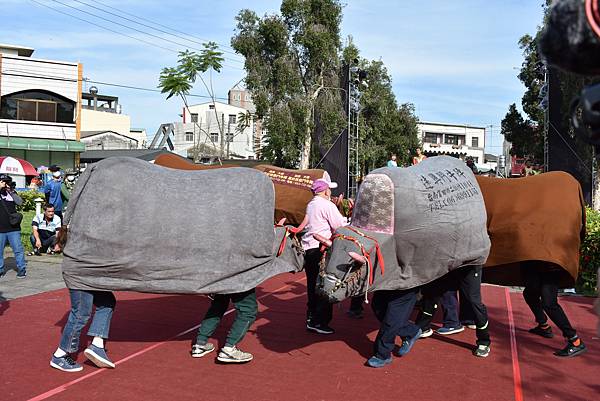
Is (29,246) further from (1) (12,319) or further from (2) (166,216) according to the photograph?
(2) (166,216)

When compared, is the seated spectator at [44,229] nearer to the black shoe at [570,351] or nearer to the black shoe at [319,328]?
the black shoe at [319,328]

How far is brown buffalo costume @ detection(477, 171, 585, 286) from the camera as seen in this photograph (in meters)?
6.35

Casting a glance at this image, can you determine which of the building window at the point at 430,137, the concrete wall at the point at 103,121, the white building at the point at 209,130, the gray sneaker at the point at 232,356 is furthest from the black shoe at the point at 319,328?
the building window at the point at 430,137

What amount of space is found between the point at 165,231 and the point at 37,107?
32040mm

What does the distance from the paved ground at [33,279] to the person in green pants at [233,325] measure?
409cm

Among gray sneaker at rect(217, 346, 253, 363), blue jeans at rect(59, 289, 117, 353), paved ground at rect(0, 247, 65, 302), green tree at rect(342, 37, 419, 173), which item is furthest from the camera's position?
green tree at rect(342, 37, 419, 173)

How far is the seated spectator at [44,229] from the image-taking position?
42.2 feet

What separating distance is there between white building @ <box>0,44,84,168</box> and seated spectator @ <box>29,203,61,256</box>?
2173 cm

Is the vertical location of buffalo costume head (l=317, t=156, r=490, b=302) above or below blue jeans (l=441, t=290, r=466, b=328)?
above

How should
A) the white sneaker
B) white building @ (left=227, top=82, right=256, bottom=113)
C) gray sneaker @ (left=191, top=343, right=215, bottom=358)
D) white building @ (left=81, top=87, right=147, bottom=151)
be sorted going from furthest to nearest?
white building @ (left=227, top=82, right=256, bottom=113), white building @ (left=81, top=87, right=147, bottom=151), the white sneaker, gray sneaker @ (left=191, top=343, right=215, bottom=358)

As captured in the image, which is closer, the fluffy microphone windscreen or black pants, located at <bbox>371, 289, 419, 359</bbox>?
the fluffy microphone windscreen

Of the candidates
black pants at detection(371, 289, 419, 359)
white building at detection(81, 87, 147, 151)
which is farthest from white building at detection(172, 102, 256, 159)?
black pants at detection(371, 289, 419, 359)

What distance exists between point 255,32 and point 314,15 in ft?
8.87

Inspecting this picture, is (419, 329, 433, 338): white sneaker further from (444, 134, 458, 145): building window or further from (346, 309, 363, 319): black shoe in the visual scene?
(444, 134, 458, 145): building window
